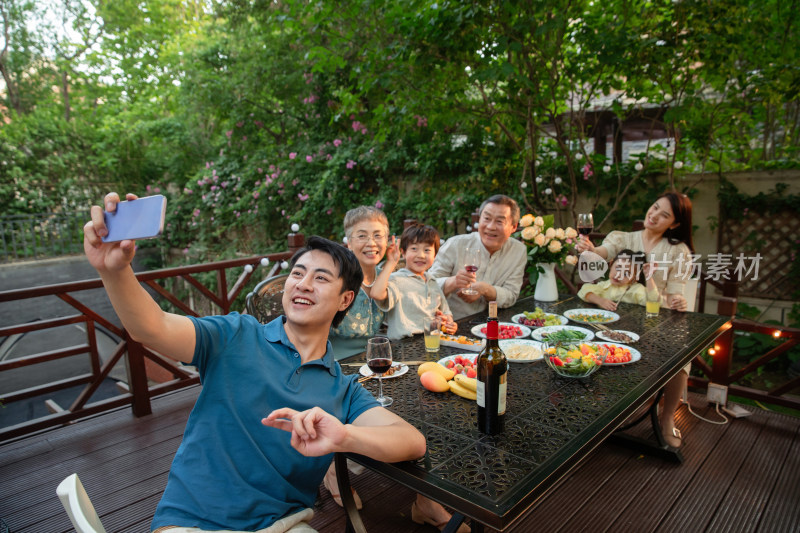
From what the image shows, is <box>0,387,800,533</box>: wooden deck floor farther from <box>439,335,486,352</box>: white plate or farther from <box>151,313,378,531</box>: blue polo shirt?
<box>151,313,378,531</box>: blue polo shirt

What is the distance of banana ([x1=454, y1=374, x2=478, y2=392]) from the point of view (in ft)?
5.31

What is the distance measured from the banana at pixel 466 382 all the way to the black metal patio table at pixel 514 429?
47 mm

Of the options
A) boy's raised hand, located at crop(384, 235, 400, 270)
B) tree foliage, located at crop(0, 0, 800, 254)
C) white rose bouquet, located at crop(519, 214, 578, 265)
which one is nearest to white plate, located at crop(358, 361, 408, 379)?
boy's raised hand, located at crop(384, 235, 400, 270)

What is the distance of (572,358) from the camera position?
176cm

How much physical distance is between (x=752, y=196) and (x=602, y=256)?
2.42m

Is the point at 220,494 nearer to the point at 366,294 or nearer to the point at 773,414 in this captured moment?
the point at 366,294

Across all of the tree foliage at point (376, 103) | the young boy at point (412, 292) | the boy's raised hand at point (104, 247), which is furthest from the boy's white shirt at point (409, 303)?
the tree foliage at point (376, 103)

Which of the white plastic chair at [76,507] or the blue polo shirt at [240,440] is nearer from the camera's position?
the white plastic chair at [76,507]

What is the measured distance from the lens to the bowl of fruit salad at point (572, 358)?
1751 mm

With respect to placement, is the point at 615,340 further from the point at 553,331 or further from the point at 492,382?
the point at 492,382

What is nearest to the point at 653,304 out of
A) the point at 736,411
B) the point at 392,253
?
the point at 736,411

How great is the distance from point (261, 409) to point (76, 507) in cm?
42

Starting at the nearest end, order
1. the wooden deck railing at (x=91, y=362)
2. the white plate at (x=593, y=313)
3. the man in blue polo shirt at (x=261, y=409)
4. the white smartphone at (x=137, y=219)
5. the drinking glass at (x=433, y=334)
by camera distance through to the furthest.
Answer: the white smartphone at (x=137, y=219)
the man in blue polo shirt at (x=261, y=409)
the drinking glass at (x=433, y=334)
the white plate at (x=593, y=313)
the wooden deck railing at (x=91, y=362)

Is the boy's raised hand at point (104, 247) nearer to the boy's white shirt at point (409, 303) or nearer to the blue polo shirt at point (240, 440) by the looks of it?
the blue polo shirt at point (240, 440)
